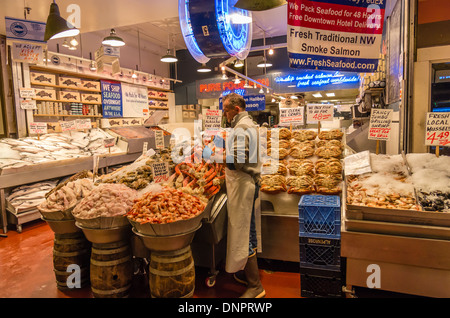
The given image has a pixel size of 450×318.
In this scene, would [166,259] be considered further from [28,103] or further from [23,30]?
[28,103]

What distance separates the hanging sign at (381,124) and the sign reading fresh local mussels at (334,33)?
659 millimetres

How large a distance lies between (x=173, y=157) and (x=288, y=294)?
2127mm

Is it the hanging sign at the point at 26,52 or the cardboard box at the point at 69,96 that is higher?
the hanging sign at the point at 26,52

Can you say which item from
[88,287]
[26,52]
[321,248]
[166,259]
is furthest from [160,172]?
[26,52]

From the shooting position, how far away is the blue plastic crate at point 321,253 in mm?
2684

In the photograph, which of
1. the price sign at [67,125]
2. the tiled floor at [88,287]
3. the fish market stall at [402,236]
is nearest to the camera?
the fish market stall at [402,236]

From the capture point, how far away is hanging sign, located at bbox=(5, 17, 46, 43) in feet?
17.0

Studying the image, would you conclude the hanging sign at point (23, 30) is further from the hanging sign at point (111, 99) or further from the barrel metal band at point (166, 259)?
the barrel metal band at point (166, 259)

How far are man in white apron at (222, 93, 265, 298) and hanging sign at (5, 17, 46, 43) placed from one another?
16.1 ft

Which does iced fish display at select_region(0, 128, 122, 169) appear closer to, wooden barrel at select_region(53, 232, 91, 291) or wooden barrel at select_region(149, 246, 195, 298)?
wooden barrel at select_region(53, 232, 91, 291)

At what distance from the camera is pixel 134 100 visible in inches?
437

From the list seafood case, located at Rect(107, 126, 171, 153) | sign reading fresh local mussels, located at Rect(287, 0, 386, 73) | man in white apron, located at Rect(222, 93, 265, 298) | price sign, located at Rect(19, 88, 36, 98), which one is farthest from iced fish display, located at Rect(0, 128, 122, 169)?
sign reading fresh local mussels, located at Rect(287, 0, 386, 73)

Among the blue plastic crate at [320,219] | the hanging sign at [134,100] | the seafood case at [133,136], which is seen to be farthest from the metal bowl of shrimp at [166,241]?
the hanging sign at [134,100]

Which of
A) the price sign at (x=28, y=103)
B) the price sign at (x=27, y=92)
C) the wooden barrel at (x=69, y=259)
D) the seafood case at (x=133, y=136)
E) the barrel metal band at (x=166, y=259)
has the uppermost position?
the price sign at (x=27, y=92)
